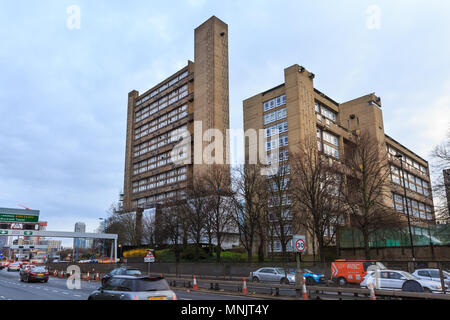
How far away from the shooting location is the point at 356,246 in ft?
148

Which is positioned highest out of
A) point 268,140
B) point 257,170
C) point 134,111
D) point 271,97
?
point 134,111

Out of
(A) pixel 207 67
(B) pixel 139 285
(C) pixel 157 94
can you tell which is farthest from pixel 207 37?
(B) pixel 139 285

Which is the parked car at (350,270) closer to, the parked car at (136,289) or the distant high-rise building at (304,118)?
the parked car at (136,289)

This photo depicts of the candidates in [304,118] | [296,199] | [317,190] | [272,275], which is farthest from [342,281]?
[304,118]

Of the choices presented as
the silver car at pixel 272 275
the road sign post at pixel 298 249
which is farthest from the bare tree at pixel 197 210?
the road sign post at pixel 298 249

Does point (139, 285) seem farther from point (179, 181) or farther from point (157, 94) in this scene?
point (157, 94)

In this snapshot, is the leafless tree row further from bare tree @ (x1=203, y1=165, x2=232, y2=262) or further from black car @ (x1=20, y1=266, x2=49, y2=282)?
black car @ (x1=20, y1=266, x2=49, y2=282)

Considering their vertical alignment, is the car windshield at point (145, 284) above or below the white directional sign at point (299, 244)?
below

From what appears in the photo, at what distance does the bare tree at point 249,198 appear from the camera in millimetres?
42719

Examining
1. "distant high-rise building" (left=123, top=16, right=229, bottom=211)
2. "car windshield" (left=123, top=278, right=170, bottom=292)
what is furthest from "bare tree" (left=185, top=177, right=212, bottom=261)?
"car windshield" (left=123, top=278, right=170, bottom=292)

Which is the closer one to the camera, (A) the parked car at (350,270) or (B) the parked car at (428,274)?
(B) the parked car at (428,274)

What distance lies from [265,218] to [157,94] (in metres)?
66.9

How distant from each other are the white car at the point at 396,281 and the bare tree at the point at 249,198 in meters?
21.8

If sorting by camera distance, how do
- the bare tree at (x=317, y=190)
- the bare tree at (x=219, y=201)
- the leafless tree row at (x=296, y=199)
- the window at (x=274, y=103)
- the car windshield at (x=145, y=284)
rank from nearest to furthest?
the car windshield at (x=145, y=284) → the bare tree at (x=317, y=190) → the leafless tree row at (x=296, y=199) → the bare tree at (x=219, y=201) → the window at (x=274, y=103)
